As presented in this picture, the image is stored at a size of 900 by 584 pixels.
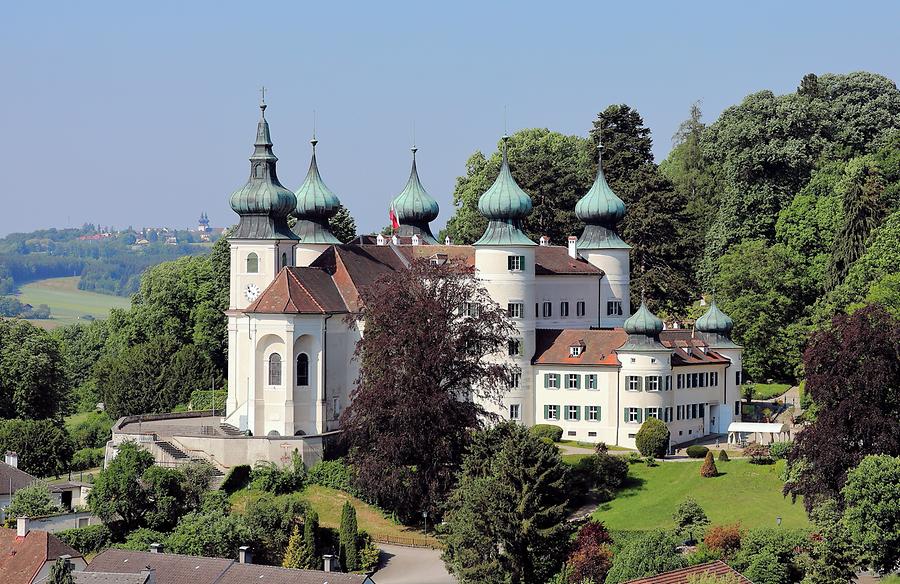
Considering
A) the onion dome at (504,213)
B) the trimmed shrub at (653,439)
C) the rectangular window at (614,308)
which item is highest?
the onion dome at (504,213)

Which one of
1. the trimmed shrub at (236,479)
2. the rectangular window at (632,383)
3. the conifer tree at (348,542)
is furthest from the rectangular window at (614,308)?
the conifer tree at (348,542)

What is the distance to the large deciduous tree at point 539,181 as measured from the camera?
104m

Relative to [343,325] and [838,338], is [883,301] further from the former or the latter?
[343,325]

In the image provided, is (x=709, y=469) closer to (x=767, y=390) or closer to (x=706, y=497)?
(x=706, y=497)

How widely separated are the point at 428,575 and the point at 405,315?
11565 millimetres

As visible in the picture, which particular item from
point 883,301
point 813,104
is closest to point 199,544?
point 883,301

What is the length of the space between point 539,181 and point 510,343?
26548mm

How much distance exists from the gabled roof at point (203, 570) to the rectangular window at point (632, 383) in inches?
957

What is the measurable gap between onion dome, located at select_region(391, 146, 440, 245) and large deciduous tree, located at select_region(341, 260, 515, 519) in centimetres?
2226

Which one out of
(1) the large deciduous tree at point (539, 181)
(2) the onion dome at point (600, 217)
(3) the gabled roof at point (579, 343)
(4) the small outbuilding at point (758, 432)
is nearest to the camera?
(4) the small outbuilding at point (758, 432)

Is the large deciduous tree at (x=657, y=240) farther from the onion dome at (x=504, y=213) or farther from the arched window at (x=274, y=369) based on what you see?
the arched window at (x=274, y=369)

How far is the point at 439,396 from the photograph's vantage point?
7162 cm

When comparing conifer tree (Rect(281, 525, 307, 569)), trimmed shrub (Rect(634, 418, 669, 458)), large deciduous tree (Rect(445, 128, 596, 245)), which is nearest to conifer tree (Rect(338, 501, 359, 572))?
conifer tree (Rect(281, 525, 307, 569))

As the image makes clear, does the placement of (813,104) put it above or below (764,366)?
above
